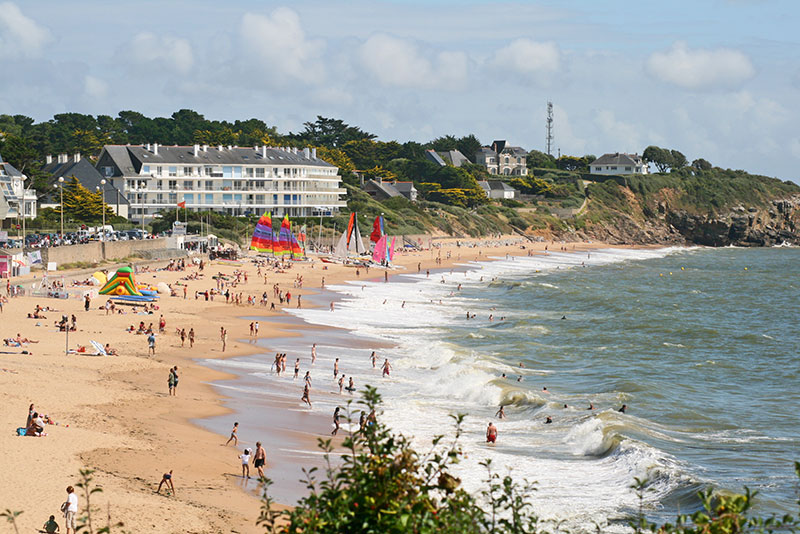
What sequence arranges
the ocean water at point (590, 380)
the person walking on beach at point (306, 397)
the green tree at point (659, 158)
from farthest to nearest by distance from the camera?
1. the green tree at point (659, 158)
2. the person walking on beach at point (306, 397)
3. the ocean water at point (590, 380)

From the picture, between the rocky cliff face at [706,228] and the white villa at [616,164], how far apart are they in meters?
12.9

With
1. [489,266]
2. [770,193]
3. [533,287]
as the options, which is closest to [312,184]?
[489,266]

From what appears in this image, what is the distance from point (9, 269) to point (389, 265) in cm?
3497

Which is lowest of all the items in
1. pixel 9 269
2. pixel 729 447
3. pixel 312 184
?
pixel 729 447

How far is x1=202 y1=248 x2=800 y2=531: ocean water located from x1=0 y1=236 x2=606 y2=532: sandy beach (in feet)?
10.1

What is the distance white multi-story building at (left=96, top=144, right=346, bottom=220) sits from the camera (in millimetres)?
88375

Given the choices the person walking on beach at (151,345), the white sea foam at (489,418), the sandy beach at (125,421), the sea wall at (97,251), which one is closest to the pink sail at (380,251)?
the sea wall at (97,251)

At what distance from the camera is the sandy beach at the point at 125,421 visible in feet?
54.2

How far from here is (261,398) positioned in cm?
2797

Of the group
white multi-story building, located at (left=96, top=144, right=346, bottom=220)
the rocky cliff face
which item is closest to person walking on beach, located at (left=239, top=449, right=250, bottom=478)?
white multi-story building, located at (left=96, top=144, right=346, bottom=220)

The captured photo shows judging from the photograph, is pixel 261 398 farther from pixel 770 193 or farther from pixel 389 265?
pixel 770 193

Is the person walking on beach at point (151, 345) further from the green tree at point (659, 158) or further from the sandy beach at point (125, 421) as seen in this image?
the green tree at point (659, 158)

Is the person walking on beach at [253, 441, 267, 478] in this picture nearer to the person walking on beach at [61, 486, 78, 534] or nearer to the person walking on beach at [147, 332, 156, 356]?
the person walking on beach at [61, 486, 78, 534]

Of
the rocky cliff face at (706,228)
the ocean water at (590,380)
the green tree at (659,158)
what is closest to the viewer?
the ocean water at (590,380)
